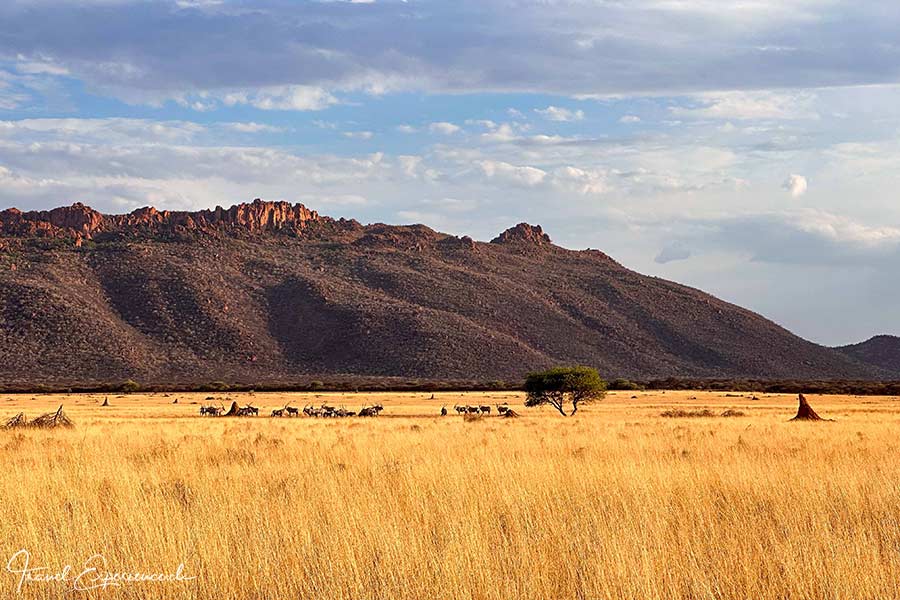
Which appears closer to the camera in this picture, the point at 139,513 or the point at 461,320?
the point at 139,513

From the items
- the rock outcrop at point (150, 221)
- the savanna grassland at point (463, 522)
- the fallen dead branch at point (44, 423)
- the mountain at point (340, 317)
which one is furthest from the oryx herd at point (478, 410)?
the rock outcrop at point (150, 221)

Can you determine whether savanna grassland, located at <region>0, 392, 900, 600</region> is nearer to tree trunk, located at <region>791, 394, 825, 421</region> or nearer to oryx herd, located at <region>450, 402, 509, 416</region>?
tree trunk, located at <region>791, 394, 825, 421</region>

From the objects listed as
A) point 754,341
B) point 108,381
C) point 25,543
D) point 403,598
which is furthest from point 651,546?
point 754,341

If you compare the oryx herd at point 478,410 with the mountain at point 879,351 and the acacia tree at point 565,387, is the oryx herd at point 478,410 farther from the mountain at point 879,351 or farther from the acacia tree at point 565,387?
the mountain at point 879,351

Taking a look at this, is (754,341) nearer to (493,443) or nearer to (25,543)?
(493,443)

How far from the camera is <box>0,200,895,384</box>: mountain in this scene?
96.2 meters

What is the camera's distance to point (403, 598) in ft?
22.0

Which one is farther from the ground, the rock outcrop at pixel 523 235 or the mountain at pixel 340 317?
the rock outcrop at pixel 523 235

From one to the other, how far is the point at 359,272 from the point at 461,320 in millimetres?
27481

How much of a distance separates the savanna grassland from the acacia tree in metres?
32.3

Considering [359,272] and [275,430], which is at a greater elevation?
[359,272]

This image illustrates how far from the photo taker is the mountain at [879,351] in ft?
490

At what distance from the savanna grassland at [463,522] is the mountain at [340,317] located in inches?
3090

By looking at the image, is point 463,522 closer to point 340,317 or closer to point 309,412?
point 309,412
